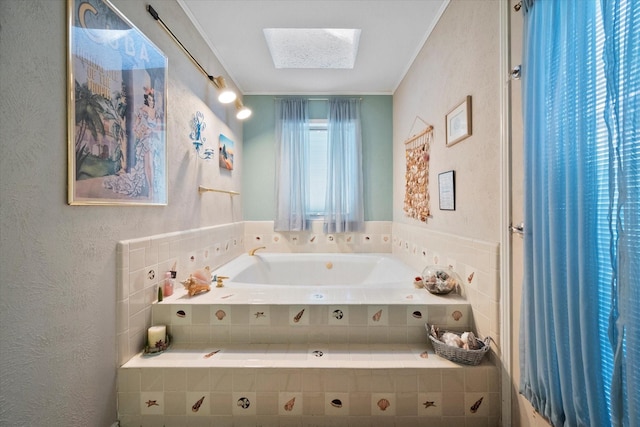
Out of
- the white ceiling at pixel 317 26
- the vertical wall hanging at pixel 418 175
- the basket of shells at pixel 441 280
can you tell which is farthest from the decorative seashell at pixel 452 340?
the white ceiling at pixel 317 26

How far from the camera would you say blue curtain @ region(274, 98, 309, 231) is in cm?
295

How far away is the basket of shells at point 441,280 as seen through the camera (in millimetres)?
1533

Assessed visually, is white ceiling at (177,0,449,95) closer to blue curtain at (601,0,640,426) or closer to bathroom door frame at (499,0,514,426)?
bathroom door frame at (499,0,514,426)

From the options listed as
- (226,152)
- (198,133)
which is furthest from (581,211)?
(226,152)

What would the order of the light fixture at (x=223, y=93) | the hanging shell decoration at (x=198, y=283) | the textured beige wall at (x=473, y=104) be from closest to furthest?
the textured beige wall at (x=473, y=104), the hanging shell decoration at (x=198, y=283), the light fixture at (x=223, y=93)

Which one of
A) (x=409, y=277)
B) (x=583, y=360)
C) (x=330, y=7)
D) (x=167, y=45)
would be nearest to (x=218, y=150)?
(x=167, y=45)

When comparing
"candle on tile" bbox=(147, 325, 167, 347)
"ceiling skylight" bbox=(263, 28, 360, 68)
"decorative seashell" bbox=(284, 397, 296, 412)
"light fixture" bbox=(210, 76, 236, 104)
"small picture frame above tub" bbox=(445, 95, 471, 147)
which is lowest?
"decorative seashell" bbox=(284, 397, 296, 412)

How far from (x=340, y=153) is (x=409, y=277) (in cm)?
157

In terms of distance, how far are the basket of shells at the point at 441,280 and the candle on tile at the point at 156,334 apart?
4.93 feet

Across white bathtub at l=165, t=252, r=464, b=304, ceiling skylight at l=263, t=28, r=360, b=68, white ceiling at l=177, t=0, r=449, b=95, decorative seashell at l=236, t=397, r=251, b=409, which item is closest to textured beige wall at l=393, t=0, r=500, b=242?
white ceiling at l=177, t=0, r=449, b=95

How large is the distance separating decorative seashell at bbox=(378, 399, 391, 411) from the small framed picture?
114 centimetres

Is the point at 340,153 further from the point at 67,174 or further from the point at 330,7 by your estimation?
the point at 67,174

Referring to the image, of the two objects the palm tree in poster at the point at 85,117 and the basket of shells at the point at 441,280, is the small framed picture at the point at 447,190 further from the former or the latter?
the palm tree in poster at the point at 85,117

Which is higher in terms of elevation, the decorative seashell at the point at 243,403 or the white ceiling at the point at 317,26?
the white ceiling at the point at 317,26
